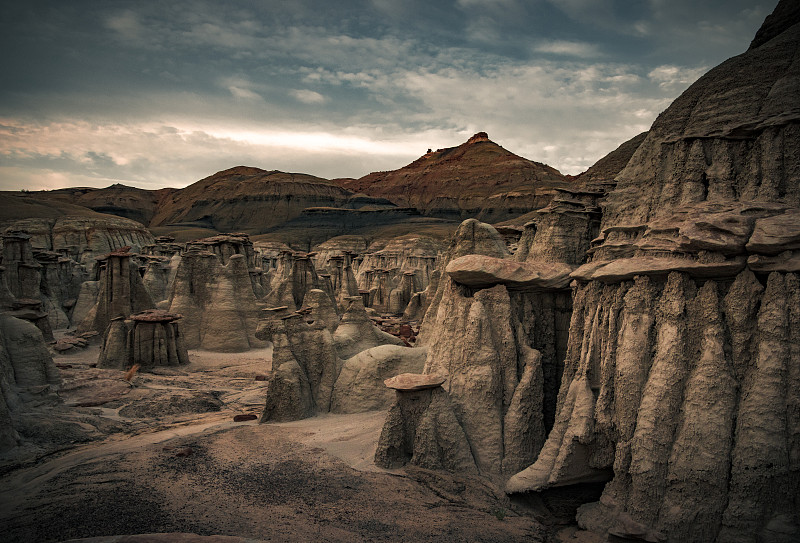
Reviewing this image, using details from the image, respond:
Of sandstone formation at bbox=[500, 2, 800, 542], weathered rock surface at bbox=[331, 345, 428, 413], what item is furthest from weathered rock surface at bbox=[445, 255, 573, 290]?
weathered rock surface at bbox=[331, 345, 428, 413]

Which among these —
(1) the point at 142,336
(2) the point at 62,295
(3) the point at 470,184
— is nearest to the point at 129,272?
(1) the point at 142,336

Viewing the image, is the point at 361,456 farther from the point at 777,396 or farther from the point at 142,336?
the point at 142,336

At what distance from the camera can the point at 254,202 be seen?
102938 millimetres

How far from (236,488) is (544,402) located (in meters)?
5.80

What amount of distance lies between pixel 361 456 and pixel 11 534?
519cm

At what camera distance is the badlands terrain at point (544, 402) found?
6.11m

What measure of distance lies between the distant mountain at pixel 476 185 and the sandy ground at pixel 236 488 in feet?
233

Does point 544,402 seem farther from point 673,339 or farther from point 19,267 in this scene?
point 19,267

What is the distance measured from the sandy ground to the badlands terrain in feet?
0.16

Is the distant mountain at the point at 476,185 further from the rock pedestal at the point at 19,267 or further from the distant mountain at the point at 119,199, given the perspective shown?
the rock pedestal at the point at 19,267

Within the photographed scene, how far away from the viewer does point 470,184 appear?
10219cm

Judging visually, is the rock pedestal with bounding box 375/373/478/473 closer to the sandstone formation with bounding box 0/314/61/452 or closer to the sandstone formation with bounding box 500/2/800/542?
the sandstone formation with bounding box 500/2/800/542

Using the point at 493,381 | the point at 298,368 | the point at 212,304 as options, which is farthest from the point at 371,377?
the point at 212,304

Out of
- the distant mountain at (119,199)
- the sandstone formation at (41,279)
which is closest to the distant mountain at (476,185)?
the distant mountain at (119,199)
